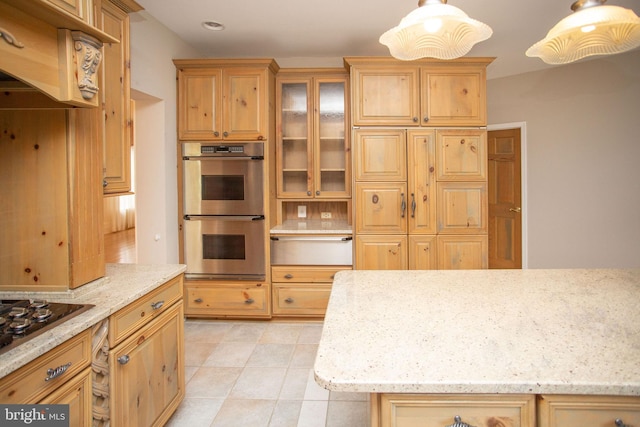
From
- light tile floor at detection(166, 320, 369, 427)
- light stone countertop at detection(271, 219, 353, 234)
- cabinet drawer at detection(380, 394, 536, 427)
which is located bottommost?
light tile floor at detection(166, 320, 369, 427)

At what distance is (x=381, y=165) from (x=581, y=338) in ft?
8.16

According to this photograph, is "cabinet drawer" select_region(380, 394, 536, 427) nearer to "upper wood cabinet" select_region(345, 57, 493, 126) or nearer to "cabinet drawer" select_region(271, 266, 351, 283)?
"cabinet drawer" select_region(271, 266, 351, 283)

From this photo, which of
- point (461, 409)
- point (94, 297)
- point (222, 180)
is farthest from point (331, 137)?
point (461, 409)

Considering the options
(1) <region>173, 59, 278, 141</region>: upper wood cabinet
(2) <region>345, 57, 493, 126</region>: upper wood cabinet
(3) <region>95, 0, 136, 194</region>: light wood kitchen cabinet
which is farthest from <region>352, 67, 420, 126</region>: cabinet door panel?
(3) <region>95, 0, 136, 194</region>: light wood kitchen cabinet

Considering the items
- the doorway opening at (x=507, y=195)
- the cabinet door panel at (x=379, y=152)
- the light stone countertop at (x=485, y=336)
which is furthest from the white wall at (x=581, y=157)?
the light stone countertop at (x=485, y=336)

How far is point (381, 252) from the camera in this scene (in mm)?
3453

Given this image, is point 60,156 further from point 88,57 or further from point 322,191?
point 322,191

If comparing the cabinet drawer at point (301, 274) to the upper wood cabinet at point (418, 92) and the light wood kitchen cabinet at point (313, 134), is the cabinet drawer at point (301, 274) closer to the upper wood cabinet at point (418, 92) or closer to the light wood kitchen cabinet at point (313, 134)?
the light wood kitchen cabinet at point (313, 134)

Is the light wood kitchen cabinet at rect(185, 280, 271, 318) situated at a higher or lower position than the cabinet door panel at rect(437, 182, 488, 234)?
lower

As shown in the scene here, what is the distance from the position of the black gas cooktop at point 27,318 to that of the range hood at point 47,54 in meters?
0.74

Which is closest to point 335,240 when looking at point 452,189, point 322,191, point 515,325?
point 322,191

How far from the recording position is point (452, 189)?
3432 mm

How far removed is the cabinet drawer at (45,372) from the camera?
1048 mm

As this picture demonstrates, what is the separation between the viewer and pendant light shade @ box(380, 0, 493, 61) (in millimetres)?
1436
